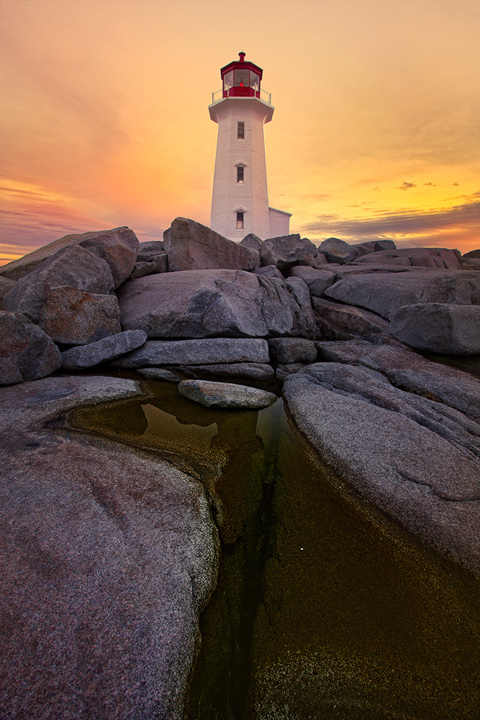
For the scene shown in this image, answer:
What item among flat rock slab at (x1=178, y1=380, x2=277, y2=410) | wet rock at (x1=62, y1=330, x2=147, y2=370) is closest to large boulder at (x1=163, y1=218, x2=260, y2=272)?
wet rock at (x1=62, y1=330, x2=147, y2=370)

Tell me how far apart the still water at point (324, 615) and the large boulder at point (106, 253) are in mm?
7566

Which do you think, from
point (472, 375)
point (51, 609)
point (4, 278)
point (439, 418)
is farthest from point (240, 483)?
point (4, 278)

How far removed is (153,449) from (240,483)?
1365 millimetres

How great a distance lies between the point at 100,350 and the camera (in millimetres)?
7871

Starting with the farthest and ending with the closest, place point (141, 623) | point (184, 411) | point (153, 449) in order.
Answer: point (184, 411)
point (153, 449)
point (141, 623)

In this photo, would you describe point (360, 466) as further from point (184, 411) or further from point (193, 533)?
point (184, 411)

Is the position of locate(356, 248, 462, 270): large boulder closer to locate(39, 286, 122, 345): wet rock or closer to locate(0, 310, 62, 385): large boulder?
locate(39, 286, 122, 345): wet rock

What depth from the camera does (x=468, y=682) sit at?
2238 millimetres

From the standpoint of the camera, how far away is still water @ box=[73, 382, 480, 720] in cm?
214

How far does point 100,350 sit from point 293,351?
4.90 m

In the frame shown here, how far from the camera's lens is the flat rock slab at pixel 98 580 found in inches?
80.4

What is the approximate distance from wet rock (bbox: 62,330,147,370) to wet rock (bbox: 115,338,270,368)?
30cm

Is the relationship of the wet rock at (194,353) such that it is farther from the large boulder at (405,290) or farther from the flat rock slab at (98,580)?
the large boulder at (405,290)

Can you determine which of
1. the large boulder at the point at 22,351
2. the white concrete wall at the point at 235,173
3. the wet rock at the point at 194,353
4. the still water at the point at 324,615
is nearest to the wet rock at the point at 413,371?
the wet rock at the point at 194,353
